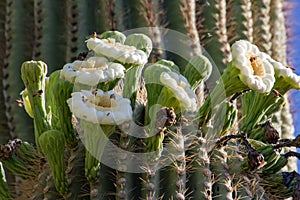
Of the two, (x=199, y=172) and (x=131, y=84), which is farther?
(x=131, y=84)

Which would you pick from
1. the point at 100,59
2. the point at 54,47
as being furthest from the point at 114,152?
the point at 54,47

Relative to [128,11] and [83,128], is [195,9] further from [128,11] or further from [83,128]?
[83,128]

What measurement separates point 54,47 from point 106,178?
1.28 m

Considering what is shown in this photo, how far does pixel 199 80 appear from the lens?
2.27m

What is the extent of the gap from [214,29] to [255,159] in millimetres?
1393

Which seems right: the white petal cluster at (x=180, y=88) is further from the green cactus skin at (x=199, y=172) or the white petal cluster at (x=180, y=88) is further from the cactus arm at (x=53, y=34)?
the cactus arm at (x=53, y=34)

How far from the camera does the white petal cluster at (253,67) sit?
2125 millimetres

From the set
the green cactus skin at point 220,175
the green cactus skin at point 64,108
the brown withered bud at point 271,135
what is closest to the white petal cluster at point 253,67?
the brown withered bud at point 271,135

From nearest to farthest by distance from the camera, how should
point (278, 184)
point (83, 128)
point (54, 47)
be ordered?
point (83, 128), point (278, 184), point (54, 47)

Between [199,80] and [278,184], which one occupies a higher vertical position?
[199,80]

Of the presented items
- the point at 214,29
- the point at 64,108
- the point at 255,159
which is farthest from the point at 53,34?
the point at 255,159

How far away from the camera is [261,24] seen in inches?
142

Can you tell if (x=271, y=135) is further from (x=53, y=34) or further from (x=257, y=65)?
(x=53, y=34)

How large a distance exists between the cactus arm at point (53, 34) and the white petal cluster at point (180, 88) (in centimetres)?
116
